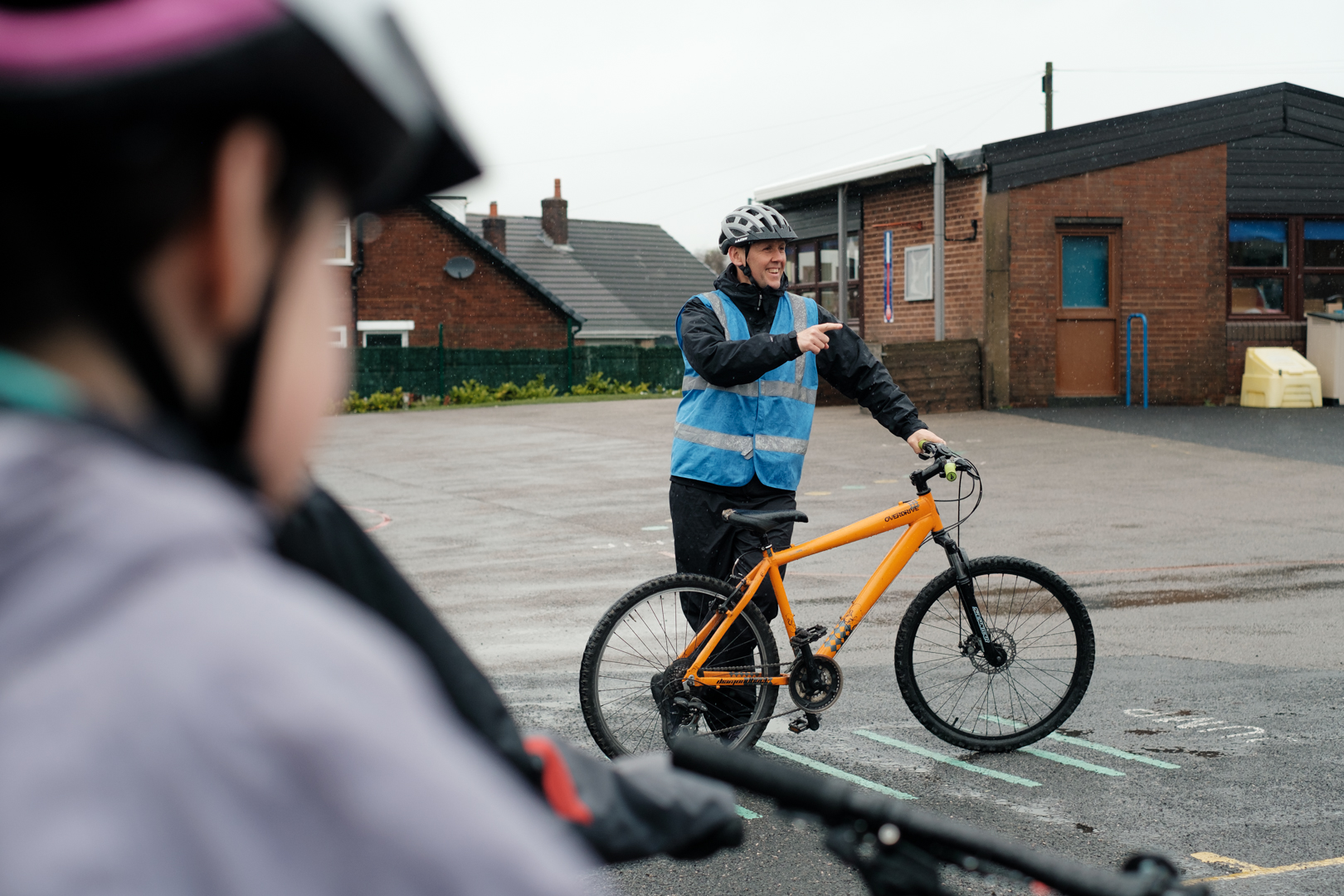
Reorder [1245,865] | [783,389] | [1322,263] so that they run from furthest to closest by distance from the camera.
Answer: [1322,263], [783,389], [1245,865]

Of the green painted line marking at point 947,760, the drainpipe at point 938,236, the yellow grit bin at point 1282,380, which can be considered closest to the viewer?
the green painted line marking at point 947,760

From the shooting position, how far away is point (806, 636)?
219 inches

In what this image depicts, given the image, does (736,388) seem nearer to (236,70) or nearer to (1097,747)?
(1097,747)

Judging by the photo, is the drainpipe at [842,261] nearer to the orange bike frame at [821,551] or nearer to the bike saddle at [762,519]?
the orange bike frame at [821,551]

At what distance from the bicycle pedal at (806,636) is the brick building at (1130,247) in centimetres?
1661

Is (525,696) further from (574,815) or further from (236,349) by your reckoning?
(236,349)

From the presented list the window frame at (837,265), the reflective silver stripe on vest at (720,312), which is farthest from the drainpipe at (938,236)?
the reflective silver stripe on vest at (720,312)

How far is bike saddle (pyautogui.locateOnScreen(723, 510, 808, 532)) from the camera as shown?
5.43 metres

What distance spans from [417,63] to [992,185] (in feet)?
74.9

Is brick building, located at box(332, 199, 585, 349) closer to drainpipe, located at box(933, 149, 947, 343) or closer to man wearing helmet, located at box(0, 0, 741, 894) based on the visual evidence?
drainpipe, located at box(933, 149, 947, 343)

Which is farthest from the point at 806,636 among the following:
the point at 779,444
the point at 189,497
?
the point at 189,497

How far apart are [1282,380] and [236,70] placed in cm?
2391

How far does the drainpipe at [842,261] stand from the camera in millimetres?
25656

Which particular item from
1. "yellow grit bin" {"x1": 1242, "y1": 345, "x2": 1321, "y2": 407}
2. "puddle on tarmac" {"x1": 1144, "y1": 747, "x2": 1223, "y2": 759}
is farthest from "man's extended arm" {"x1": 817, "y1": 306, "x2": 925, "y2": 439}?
"yellow grit bin" {"x1": 1242, "y1": 345, "x2": 1321, "y2": 407}
